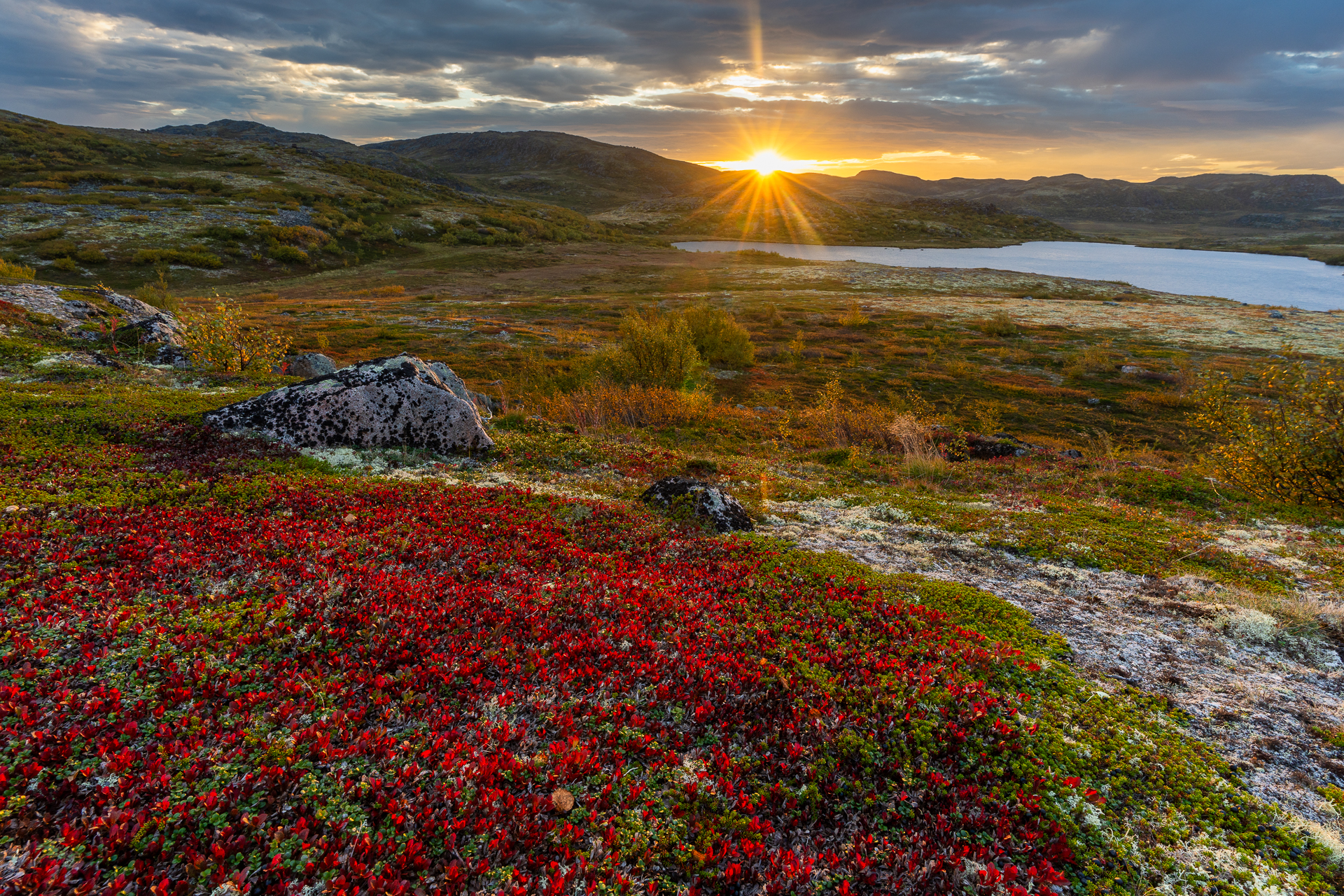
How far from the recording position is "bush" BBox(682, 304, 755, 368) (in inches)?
1861

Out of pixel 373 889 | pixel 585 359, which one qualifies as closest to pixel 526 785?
pixel 373 889

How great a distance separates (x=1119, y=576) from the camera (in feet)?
31.2

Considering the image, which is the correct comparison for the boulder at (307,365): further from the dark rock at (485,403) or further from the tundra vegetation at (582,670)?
the tundra vegetation at (582,670)

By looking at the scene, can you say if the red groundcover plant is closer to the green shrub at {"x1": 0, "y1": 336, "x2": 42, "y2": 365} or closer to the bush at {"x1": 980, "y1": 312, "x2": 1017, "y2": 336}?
the green shrub at {"x1": 0, "y1": 336, "x2": 42, "y2": 365}

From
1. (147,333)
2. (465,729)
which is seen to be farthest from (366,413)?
(147,333)

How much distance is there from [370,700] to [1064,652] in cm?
775

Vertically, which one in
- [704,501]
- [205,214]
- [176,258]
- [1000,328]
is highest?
[205,214]

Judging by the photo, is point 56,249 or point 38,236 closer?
point 56,249

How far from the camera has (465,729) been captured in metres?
4.69

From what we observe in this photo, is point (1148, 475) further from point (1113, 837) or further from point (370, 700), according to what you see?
point (370, 700)

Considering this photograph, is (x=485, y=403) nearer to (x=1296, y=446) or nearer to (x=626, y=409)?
(x=626, y=409)

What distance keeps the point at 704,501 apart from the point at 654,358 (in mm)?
22705

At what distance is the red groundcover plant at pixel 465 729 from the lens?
3.60 meters

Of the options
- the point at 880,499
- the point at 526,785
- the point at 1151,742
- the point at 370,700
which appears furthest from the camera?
the point at 880,499
